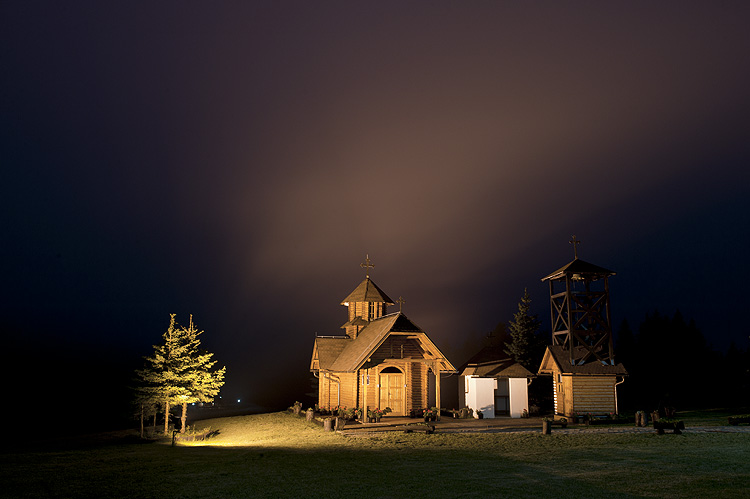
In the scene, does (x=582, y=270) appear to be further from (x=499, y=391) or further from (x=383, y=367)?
(x=383, y=367)

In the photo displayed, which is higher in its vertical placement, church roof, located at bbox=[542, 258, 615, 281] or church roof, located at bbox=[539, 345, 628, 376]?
church roof, located at bbox=[542, 258, 615, 281]

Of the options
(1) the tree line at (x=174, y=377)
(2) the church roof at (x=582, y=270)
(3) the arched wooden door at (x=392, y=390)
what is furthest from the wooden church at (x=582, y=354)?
(1) the tree line at (x=174, y=377)

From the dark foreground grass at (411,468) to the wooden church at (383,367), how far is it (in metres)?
6.96

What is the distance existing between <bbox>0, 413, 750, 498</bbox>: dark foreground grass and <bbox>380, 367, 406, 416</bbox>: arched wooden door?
909 centimetres

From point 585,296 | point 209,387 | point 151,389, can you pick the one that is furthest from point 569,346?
point 151,389

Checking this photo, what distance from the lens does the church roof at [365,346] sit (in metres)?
31.2

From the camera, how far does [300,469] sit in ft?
54.5

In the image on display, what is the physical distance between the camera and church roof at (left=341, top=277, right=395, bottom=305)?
42.5 m

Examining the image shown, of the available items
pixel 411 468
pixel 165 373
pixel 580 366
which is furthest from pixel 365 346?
pixel 411 468

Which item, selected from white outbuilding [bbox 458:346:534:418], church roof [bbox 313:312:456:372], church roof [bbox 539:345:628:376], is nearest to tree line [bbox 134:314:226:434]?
church roof [bbox 313:312:456:372]

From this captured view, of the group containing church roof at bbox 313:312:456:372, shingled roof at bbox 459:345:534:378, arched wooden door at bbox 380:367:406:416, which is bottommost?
arched wooden door at bbox 380:367:406:416

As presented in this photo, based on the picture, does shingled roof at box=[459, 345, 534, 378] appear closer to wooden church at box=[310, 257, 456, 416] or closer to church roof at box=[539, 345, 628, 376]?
church roof at box=[539, 345, 628, 376]

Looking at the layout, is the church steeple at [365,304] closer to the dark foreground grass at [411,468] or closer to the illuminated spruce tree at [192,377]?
the illuminated spruce tree at [192,377]

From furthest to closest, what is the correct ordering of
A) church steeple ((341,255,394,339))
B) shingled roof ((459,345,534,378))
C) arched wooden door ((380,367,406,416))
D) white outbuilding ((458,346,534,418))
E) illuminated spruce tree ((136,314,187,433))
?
church steeple ((341,255,394,339)) < shingled roof ((459,345,534,378)) < white outbuilding ((458,346,534,418)) < arched wooden door ((380,367,406,416)) < illuminated spruce tree ((136,314,187,433))
